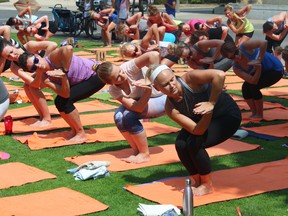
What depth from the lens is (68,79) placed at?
7527 mm

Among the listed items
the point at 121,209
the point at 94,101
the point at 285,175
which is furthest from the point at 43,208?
the point at 94,101

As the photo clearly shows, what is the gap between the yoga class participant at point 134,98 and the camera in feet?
20.4

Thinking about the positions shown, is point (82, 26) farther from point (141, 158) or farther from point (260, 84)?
point (141, 158)

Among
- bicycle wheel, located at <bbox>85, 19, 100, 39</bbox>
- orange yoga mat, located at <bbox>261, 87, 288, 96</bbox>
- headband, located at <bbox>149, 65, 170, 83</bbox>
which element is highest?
headband, located at <bbox>149, 65, 170, 83</bbox>

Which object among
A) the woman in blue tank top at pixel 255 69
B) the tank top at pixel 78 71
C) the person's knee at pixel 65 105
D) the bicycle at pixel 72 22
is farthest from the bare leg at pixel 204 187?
the bicycle at pixel 72 22

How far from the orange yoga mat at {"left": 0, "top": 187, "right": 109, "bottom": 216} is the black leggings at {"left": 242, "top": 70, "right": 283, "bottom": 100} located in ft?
12.2

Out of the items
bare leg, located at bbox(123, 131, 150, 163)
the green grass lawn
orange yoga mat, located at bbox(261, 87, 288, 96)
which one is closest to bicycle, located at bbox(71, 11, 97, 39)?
orange yoga mat, located at bbox(261, 87, 288, 96)

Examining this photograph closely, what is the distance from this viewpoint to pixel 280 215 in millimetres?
4977

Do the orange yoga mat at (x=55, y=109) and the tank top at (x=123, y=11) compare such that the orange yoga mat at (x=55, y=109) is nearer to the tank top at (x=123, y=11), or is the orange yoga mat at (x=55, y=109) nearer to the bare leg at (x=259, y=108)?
the bare leg at (x=259, y=108)

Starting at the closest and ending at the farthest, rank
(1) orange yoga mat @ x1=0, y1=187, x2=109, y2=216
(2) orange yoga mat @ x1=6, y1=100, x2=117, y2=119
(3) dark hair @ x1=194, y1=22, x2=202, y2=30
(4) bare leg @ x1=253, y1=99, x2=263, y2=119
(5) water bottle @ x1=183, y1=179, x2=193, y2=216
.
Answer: (5) water bottle @ x1=183, y1=179, x2=193, y2=216
(1) orange yoga mat @ x1=0, y1=187, x2=109, y2=216
(4) bare leg @ x1=253, y1=99, x2=263, y2=119
(2) orange yoga mat @ x1=6, y1=100, x2=117, y2=119
(3) dark hair @ x1=194, y1=22, x2=202, y2=30

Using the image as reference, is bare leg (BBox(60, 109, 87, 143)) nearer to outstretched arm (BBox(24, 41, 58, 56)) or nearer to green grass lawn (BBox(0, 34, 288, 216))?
green grass lawn (BBox(0, 34, 288, 216))

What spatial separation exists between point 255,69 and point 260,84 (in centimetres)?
31

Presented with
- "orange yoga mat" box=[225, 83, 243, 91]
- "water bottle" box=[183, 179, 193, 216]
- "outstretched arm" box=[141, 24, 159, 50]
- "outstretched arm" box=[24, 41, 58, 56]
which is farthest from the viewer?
"orange yoga mat" box=[225, 83, 243, 91]

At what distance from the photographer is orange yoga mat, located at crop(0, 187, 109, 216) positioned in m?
5.05
